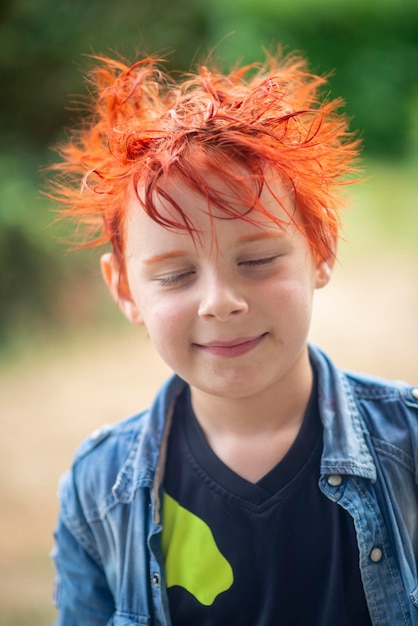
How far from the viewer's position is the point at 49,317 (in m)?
3.95

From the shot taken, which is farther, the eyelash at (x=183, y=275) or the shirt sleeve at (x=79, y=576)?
the shirt sleeve at (x=79, y=576)

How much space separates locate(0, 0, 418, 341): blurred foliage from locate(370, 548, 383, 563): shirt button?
7.28ft

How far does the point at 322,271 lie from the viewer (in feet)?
3.98

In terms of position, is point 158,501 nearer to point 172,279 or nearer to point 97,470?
point 97,470

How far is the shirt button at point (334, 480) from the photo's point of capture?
3.70 ft

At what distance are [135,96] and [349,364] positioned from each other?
2.27 m

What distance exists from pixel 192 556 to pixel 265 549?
13cm

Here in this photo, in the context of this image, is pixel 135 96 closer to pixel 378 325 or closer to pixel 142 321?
pixel 142 321

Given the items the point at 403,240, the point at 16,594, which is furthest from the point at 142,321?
the point at 403,240

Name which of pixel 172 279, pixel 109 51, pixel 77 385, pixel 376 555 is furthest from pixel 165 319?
pixel 109 51

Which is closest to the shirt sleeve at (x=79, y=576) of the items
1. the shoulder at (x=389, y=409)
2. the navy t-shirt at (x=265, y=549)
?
the navy t-shirt at (x=265, y=549)

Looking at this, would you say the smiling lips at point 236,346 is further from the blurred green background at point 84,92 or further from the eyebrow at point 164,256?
the blurred green background at point 84,92

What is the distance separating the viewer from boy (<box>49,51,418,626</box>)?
107 centimetres

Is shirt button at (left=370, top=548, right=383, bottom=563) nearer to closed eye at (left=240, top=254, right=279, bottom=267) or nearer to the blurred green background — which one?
closed eye at (left=240, top=254, right=279, bottom=267)
